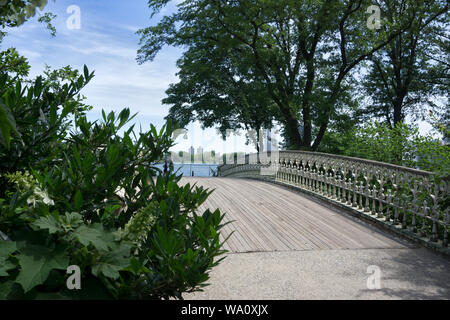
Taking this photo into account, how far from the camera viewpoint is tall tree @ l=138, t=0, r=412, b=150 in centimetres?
2152

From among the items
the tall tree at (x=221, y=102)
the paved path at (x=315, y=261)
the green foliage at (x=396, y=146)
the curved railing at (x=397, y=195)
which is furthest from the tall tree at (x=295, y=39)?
the paved path at (x=315, y=261)

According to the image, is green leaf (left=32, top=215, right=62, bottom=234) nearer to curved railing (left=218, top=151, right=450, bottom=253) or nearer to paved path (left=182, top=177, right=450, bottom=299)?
paved path (left=182, top=177, right=450, bottom=299)

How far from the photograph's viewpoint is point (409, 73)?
29.1 meters

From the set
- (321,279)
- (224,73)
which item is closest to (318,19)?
(224,73)

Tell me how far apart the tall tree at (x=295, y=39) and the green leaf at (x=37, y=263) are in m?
21.5

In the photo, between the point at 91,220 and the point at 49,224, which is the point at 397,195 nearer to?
the point at 91,220

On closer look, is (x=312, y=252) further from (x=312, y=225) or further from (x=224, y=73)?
(x=224, y=73)

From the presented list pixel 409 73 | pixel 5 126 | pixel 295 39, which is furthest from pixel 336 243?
pixel 409 73

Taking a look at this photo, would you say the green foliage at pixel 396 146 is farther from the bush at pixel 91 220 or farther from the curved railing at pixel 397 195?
the bush at pixel 91 220

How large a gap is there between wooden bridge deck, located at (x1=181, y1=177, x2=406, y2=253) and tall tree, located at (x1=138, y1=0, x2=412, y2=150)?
12290mm

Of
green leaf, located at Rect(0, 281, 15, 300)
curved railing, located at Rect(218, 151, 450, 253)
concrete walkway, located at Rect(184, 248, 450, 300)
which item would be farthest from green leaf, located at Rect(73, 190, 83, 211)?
curved railing, located at Rect(218, 151, 450, 253)

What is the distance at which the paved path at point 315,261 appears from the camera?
512cm

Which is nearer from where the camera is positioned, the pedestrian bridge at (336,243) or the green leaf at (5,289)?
the green leaf at (5,289)
